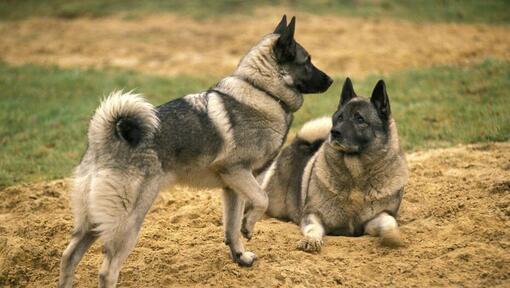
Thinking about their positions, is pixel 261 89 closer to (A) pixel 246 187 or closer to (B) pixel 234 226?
(A) pixel 246 187

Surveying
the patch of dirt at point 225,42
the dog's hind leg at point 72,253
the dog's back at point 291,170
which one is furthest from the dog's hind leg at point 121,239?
the patch of dirt at point 225,42

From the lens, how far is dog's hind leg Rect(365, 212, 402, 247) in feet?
17.4

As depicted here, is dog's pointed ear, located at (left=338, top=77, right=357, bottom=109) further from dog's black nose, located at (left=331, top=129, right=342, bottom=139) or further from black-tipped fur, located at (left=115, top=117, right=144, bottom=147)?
black-tipped fur, located at (left=115, top=117, right=144, bottom=147)

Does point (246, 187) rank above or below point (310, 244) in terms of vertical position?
above

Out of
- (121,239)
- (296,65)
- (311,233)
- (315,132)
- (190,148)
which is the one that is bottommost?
(311,233)

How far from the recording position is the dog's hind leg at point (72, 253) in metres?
4.68

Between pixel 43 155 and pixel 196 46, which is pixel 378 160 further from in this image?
pixel 196 46

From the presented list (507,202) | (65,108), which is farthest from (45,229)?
(65,108)

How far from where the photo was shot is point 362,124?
5.71 m

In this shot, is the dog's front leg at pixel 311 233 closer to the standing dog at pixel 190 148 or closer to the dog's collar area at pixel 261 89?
the standing dog at pixel 190 148

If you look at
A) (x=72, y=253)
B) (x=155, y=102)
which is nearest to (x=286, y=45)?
(x=72, y=253)

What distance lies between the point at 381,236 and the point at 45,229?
308 cm

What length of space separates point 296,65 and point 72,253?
231cm

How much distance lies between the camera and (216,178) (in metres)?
5.16
